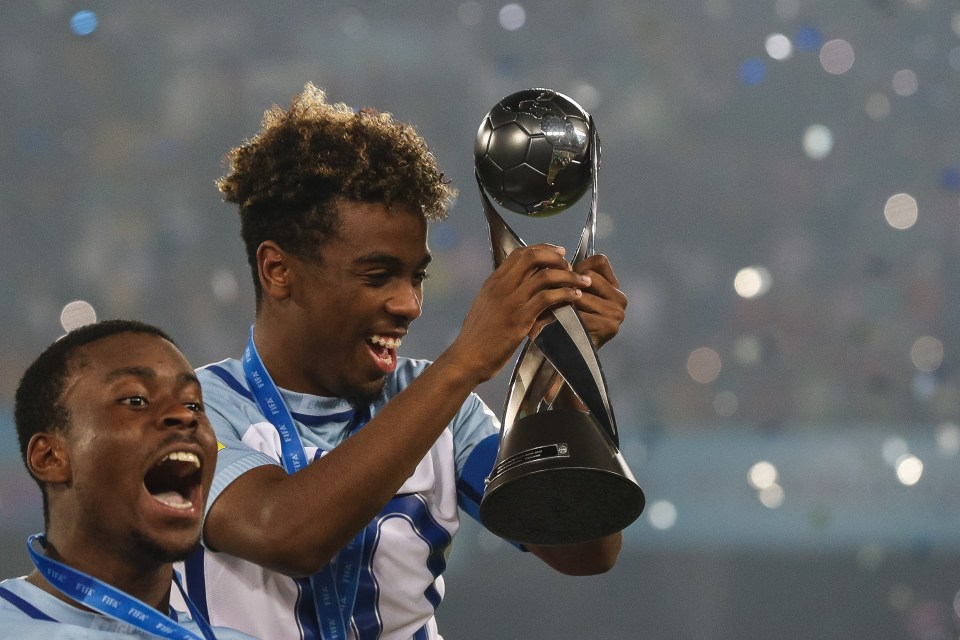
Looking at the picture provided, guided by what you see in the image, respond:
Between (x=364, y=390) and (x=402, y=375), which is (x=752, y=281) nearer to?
(x=402, y=375)

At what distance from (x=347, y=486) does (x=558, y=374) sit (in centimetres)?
36

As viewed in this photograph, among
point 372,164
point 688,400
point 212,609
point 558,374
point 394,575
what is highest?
point 688,400

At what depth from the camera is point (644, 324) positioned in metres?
3.77

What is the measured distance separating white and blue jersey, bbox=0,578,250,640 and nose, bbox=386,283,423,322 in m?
0.58

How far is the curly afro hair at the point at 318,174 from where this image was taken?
183 centimetres

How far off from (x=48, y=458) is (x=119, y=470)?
0.09 meters

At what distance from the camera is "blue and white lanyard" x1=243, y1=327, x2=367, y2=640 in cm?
176

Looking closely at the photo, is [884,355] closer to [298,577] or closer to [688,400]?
[688,400]

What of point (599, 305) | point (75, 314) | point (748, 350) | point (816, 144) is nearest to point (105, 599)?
point (599, 305)

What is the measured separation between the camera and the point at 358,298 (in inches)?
70.4

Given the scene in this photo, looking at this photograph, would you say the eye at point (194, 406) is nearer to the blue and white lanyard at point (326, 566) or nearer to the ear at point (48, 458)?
the ear at point (48, 458)

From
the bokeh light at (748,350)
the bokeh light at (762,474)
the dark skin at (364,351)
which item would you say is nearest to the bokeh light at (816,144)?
the bokeh light at (748,350)

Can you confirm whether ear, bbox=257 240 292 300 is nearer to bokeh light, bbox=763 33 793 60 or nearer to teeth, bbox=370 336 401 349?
teeth, bbox=370 336 401 349

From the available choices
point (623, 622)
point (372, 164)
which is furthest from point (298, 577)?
point (623, 622)
